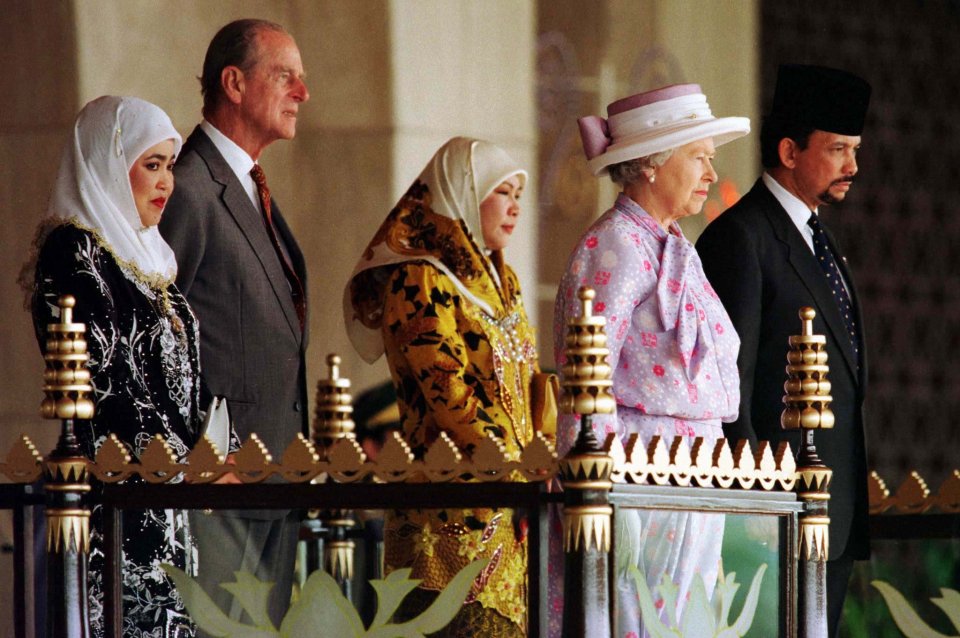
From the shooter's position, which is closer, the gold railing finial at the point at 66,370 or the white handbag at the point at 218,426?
the gold railing finial at the point at 66,370

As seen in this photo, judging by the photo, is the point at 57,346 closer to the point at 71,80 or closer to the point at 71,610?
the point at 71,610

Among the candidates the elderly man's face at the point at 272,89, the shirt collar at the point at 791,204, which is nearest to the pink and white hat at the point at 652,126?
the shirt collar at the point at 791,204

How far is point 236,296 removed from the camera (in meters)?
4.98

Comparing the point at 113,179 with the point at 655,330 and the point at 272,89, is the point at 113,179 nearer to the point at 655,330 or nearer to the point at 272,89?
the point at 272,89

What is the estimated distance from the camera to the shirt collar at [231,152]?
16.8 feet

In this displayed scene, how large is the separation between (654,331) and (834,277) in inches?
40.5

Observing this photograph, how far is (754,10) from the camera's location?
9.51m

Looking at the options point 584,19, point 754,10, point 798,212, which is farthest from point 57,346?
point 754,10

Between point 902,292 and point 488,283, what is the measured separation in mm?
5200

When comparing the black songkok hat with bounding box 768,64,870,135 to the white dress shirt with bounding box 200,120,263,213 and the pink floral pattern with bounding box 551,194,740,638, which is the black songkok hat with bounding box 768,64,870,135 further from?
the white dress shirt with bounding box 200,120,263,213

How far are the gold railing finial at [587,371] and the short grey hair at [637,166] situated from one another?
966mm

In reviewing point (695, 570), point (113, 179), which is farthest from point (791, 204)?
point (113, 179)

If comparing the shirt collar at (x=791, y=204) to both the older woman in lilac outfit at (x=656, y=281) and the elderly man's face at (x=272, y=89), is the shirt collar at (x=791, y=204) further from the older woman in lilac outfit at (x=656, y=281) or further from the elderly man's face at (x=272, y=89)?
the elderly man's face at (x=272, y=89)

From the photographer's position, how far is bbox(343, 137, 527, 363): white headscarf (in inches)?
201
